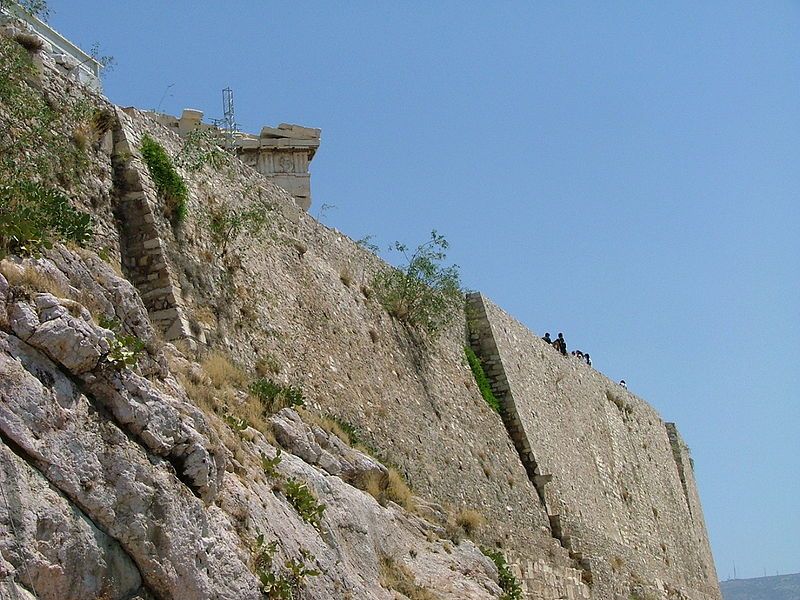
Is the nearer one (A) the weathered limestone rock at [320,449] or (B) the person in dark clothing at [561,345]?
(A) the weathered limestone rock at [320,449]

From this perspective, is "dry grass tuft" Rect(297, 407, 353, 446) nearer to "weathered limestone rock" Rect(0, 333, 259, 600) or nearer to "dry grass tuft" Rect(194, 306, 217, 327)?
"dry grass tuft" Rect(194, 306, 217, 327)

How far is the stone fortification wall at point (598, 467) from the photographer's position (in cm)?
2488

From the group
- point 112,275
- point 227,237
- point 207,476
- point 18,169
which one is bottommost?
point 207,476

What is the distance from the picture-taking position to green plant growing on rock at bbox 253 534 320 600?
1049cm

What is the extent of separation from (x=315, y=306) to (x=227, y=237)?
94.0 inches

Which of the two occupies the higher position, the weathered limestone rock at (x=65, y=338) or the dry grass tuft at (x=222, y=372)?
the dry grass tuft at (x=222, y=372)

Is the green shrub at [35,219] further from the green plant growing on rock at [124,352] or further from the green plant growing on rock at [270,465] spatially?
the green plant growing on rock at [270,465]

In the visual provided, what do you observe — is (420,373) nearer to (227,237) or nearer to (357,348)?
(357,348)

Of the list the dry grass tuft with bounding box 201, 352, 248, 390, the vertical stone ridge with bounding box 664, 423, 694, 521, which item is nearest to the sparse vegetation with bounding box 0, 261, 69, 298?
the dry grass tuft with bounding box 201, 352, 248, 390

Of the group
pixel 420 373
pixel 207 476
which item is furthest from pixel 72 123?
pixel 420 373

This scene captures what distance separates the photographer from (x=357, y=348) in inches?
784

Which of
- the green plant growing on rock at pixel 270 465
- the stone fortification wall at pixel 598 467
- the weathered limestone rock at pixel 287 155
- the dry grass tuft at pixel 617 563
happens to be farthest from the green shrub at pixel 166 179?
the dry grass tuft at pixel 617 563

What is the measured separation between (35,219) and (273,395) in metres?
4.52

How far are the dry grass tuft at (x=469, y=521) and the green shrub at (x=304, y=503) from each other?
674 cm
